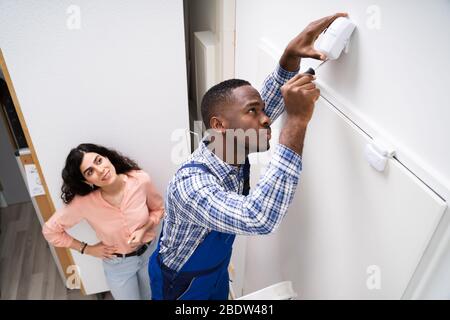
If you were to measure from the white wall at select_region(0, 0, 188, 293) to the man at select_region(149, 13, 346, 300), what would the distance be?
43 centimetres

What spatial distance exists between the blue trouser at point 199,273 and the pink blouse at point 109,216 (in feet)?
0.79

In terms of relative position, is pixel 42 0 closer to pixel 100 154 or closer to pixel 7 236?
pixel 100 154

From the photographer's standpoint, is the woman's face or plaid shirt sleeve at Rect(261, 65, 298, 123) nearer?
plaid shirt sleeve at Rect(261, 65, 298, 123)

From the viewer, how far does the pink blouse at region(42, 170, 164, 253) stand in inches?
54.2

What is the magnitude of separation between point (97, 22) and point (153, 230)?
0.87 meters

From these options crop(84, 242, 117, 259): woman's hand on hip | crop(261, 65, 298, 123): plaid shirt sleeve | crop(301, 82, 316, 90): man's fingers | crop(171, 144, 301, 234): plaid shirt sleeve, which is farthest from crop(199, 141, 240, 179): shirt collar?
crop(84, 242, 117, 259): woman's hand on hip

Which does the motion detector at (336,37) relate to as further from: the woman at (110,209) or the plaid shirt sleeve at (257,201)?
the woman at (110,209)

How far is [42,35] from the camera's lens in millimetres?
1110

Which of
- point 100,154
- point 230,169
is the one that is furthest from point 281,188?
point 100,154

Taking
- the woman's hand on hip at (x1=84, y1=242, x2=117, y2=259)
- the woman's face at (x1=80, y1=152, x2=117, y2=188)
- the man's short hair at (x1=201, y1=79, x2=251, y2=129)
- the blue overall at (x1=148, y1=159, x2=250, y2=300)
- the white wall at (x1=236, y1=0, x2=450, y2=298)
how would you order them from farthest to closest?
the woman's hand on hip at (x1=84, y1=242, x2=117, y2=259)
the woman's face at (x1=80, y1=152, x2=117, y2=188)
the blue overall at (x1=148, y1=159, x2=250, y2=300)
the man's short hair at (x1=201, y1=79, x2=251, y2=129)
the white wall at (x1=236, y1=0, x2=450, y2=298)

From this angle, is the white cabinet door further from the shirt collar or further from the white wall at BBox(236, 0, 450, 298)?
the shirt collar

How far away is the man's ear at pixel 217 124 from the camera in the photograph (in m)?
0.90

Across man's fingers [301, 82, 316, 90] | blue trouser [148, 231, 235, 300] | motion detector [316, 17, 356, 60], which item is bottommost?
blue trouser [148, 231, 235, 300]

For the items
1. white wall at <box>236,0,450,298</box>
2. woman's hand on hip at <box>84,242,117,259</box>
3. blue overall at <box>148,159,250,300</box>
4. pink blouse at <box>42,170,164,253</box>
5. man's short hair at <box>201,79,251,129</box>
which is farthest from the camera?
woman's hand on hip at <box>84,242,117,259</box>
